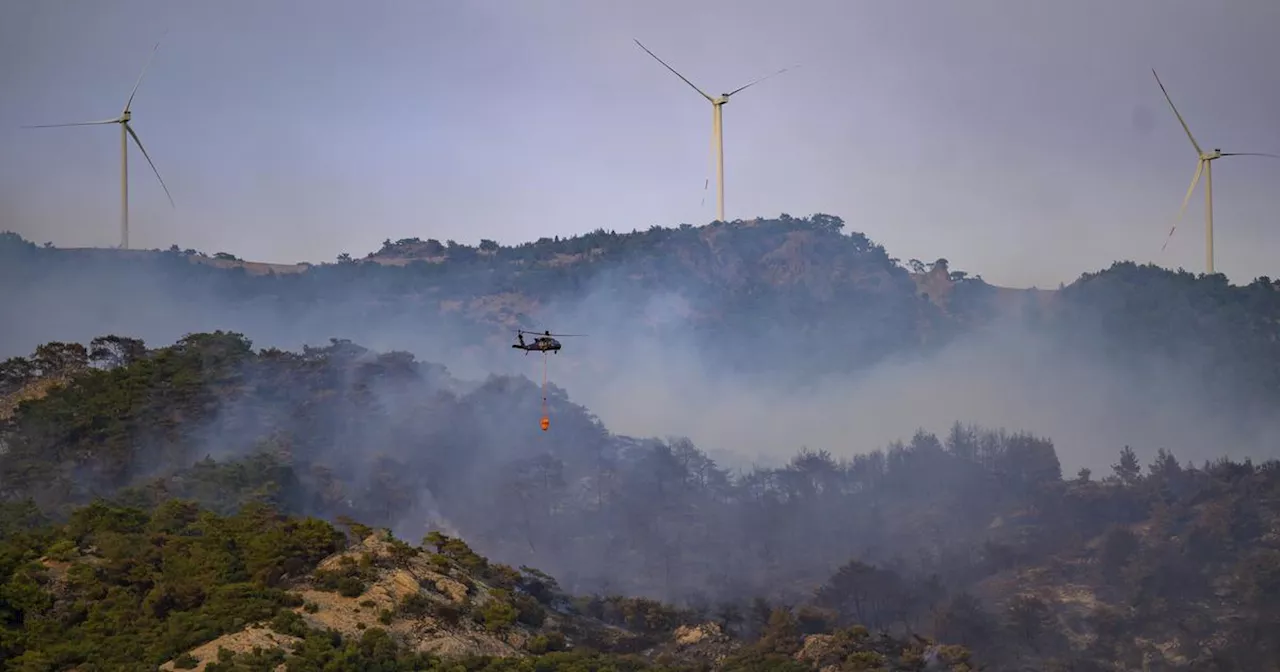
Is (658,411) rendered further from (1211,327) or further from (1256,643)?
(1256,643)

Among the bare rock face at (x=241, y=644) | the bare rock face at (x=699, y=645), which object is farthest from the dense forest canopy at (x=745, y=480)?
the bare rock face at (x=699, y=645)

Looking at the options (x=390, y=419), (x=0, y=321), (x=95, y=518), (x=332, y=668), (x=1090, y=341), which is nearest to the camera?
(x=332, y=668)

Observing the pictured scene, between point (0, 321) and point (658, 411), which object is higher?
point (0, 321)

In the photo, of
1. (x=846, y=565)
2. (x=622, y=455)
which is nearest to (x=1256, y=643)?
(x=846, y=565)

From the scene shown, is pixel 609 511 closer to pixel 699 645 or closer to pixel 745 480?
pixel 745 480


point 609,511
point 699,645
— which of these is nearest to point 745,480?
point 609,511

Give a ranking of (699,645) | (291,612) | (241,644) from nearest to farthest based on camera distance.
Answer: (241,644) < (291,612) < (699,645)

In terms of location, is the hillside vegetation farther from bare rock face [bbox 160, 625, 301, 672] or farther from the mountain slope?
bare rock face [bbox 160, 625, 301, 672]

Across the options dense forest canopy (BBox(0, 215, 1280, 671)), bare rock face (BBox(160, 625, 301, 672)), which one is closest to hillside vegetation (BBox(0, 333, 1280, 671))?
dense forest canopy (BBox(0, 215, 1280, 671))

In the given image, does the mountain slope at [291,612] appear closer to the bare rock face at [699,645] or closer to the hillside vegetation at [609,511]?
the bare rock face at [699,645]
